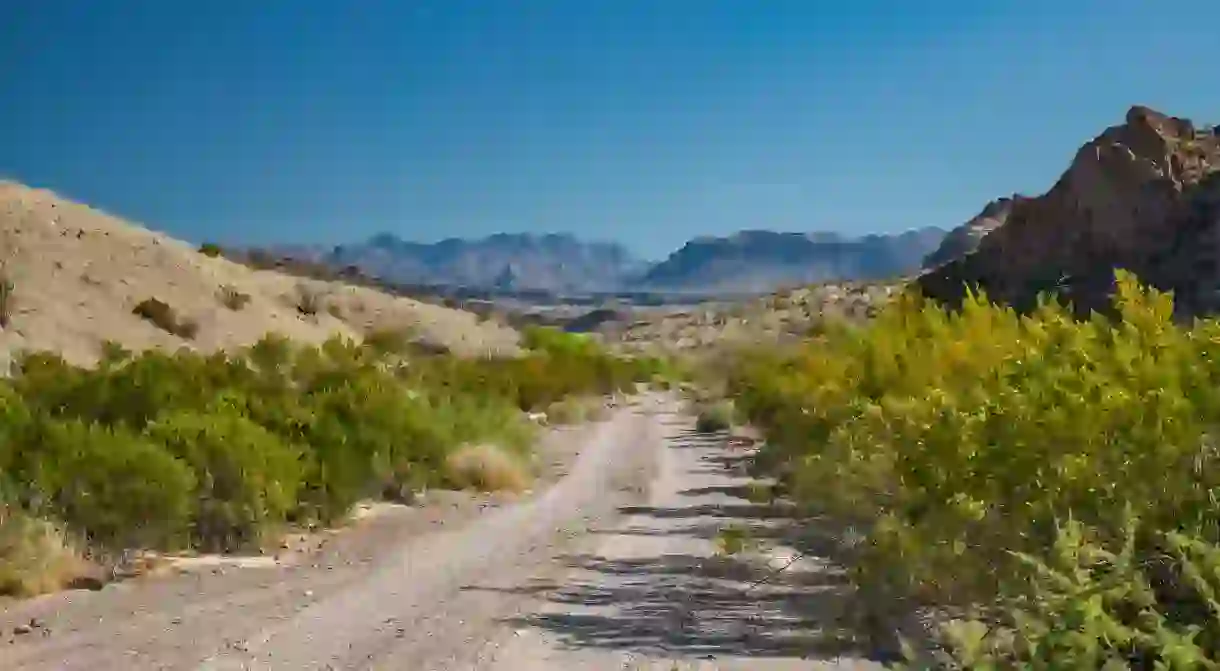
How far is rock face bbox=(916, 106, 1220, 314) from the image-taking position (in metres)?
27.5

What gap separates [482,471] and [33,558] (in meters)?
11.9

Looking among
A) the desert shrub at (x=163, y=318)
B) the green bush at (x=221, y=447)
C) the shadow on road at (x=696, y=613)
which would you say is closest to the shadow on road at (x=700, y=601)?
the shadow on road at (x=696, y=613)

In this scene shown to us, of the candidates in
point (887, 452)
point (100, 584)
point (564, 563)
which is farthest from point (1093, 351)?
point (100, 584)

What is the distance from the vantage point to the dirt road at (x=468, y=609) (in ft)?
36.8

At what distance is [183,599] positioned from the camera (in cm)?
1330

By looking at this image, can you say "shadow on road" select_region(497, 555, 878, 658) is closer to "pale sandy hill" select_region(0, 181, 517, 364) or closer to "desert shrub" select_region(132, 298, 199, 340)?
"pale sandy hill" select_region(0, 181, 517, 364)

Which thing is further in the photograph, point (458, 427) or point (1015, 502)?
point (458, 427)

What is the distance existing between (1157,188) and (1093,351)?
2219cm

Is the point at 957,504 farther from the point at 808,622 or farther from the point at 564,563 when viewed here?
the point at 564,563

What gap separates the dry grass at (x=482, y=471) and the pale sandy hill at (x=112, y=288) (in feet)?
72.4

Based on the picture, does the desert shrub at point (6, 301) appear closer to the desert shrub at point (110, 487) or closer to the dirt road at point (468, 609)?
the dirt road at point (468, 609)

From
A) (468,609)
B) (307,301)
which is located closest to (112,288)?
(307,301)

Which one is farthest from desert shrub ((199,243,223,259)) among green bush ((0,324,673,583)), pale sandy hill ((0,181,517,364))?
green bush ((0,324,673,583))

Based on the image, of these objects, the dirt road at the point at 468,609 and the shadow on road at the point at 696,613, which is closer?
the dirt road at the point at 468,609
